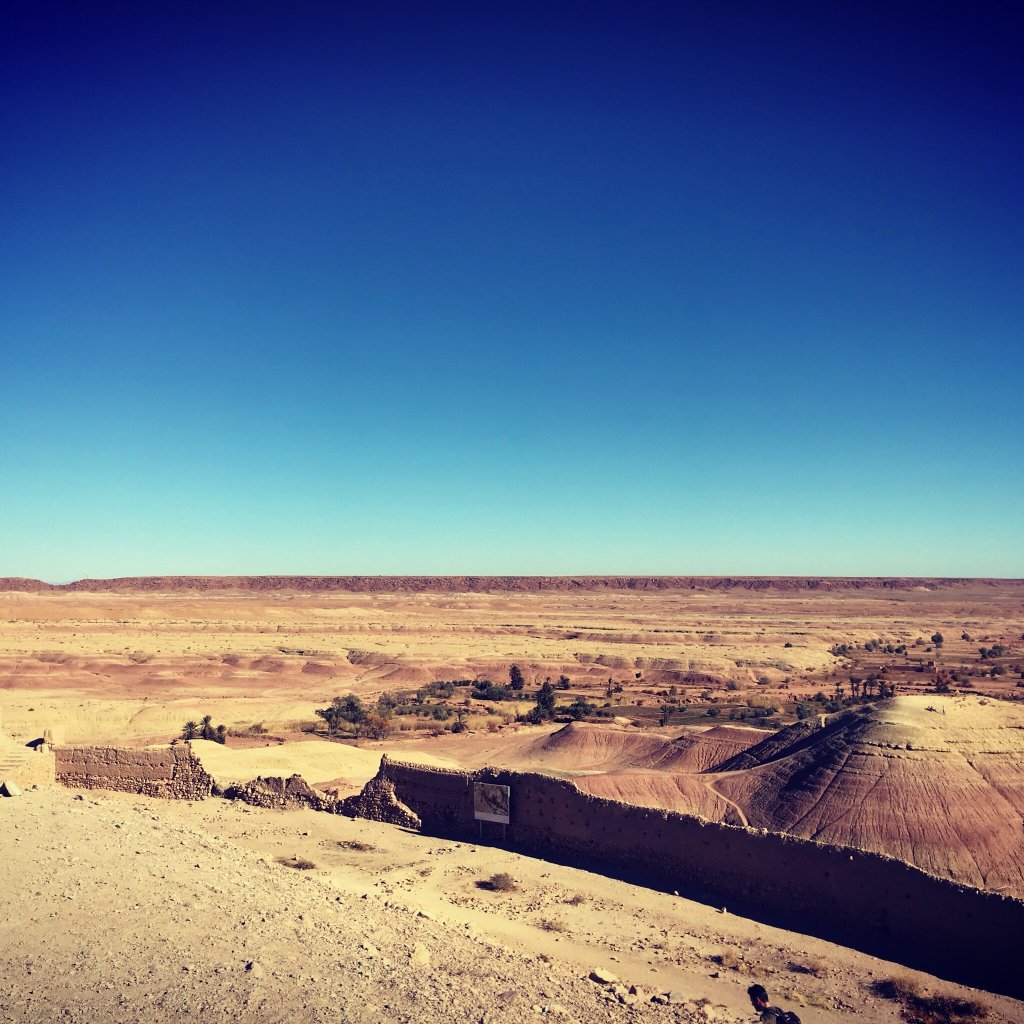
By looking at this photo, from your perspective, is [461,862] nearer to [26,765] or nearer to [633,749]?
[26,765]

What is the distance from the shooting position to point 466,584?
188375mm

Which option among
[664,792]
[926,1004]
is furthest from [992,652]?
[926,1004]

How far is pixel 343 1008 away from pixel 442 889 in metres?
7.90

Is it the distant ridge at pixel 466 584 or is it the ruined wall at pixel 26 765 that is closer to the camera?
the ruined wall at pixel 26 765

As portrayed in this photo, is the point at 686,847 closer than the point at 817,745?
Yes

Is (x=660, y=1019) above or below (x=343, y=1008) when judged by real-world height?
below

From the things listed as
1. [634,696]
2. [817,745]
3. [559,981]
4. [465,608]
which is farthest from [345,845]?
[465,608]

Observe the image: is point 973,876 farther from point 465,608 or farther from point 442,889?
point 465,608

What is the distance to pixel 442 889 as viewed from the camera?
17.4m

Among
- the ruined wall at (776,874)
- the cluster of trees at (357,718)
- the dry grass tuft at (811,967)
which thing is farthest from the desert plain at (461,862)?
the ruined wall at (776,874)

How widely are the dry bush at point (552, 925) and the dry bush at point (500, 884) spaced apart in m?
1.79

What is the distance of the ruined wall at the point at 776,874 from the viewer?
44.9 feet

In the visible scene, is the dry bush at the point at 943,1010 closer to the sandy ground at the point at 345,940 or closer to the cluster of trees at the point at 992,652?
the sandy ground at the point at 345,940

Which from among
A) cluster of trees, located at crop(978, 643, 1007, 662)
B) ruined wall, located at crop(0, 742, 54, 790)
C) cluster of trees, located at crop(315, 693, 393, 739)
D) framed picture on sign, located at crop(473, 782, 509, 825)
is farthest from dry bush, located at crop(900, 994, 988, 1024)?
cluster of trees, located at crop(978, 643, 1007, 662)
